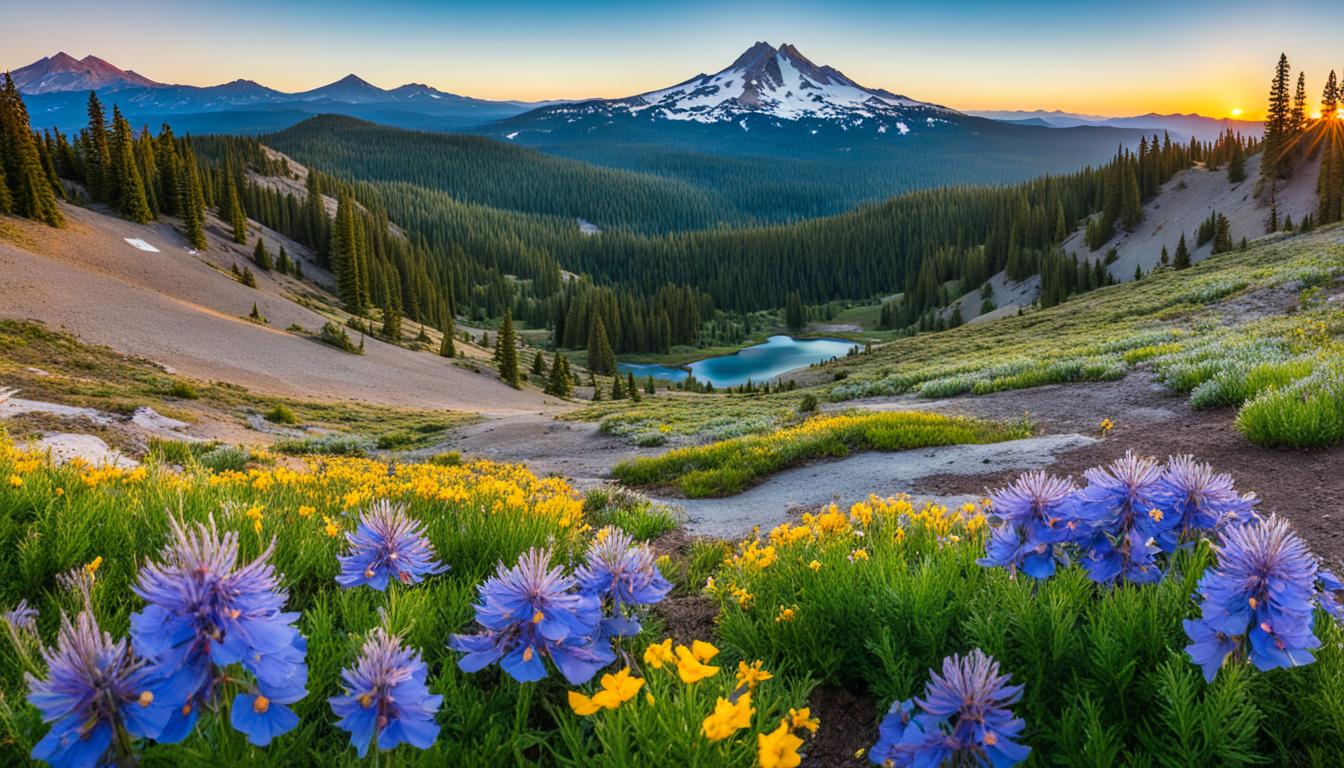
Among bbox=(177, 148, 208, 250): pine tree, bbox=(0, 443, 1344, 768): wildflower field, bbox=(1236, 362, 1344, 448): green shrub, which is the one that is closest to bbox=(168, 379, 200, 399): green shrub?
bbox=(0, 443, 1344, 768): wildflower field

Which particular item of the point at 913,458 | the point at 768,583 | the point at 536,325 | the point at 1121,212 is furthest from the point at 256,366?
the point at 1121,212

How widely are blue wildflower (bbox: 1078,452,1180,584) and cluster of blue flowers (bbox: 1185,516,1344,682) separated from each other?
1.94ft

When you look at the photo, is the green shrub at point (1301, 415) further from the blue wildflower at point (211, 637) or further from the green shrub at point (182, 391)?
the green shrub at point (182, 391)

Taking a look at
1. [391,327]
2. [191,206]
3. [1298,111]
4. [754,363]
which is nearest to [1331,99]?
[1298,111]

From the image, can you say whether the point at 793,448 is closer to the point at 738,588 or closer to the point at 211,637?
the point at 738,588

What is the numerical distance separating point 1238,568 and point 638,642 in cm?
201

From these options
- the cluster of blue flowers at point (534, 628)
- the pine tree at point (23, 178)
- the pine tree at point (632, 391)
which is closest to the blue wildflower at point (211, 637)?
the cluster of blue flowers at point (534, 628)

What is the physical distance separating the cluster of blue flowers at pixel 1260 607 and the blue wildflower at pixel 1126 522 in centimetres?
59

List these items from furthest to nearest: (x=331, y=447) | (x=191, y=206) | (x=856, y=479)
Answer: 1. (x=191, y=206)
2. (x=331, y=447)
3. (x=856, y=479)

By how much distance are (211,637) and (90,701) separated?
0.21 meters

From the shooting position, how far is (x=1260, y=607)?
1.79 meters

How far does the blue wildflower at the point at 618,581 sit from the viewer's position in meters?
2.20

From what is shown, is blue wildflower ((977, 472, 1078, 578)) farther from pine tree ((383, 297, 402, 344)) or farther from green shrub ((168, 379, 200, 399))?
pine tree ((383, 297, 402, 344))

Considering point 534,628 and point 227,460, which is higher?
point 534,628
